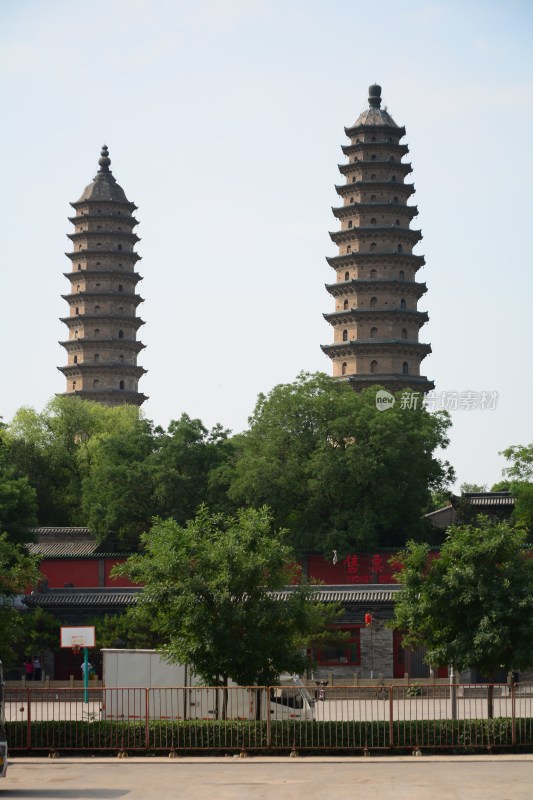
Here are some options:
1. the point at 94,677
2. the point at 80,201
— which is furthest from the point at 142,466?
the point at 80,201

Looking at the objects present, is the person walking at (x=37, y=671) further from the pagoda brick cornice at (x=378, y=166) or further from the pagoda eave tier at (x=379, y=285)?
the pagoda brick cornice at (x=378, y=166)

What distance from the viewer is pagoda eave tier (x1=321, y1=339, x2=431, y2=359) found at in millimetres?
61844

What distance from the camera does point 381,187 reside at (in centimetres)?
6494

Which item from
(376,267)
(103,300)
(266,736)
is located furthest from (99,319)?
(266,736)

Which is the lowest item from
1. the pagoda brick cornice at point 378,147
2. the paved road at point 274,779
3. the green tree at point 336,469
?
the paved road at point 274,779

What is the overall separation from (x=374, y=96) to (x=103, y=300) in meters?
17.8

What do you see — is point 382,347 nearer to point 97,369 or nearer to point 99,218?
point 97,369

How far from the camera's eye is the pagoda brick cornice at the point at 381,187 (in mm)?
64831

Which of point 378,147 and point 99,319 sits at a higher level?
point 378,147

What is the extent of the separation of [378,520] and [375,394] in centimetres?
795

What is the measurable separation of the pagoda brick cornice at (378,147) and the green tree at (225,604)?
4428 centimetres

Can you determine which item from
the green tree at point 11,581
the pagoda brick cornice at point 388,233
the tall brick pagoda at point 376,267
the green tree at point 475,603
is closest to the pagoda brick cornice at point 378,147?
the tall brick pagoda at point 376,267

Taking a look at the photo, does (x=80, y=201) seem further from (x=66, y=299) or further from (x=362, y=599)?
(x=362, y=599)

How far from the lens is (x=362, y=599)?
4047cm
